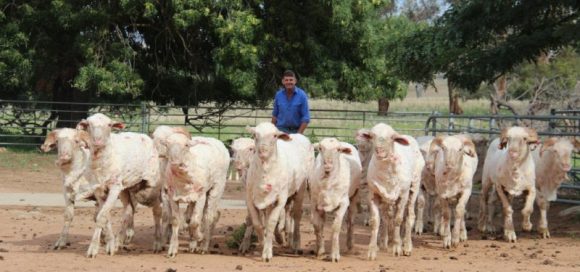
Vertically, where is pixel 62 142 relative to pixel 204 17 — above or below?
below

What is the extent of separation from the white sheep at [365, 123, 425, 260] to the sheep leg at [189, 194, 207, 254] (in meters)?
2.15

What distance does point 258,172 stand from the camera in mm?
Answer: 11438

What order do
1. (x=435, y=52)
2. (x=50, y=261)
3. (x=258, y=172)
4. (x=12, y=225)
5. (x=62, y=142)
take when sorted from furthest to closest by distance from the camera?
1. (x=435, y=52)
2. (x=12, y=225)
3. (x=62, y=142)
4. (x=258, y=172)
5. (x=50, y=261)

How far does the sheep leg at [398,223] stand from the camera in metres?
12.0

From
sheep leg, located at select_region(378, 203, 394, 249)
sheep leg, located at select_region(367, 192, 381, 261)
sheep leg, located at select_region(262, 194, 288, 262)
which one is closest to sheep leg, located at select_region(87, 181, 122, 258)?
sheep leg, located at select_region(262, 194, 288, 262)

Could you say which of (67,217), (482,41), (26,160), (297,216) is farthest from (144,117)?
(297,216)

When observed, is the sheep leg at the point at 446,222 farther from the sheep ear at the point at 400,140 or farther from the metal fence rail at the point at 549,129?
the metal fence rail at the point at 549,129

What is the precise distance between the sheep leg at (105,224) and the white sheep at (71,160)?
0.63m

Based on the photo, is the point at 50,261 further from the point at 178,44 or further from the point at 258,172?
the point at 178,44

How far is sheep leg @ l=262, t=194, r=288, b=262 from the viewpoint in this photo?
36.4ft

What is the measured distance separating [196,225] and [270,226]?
0.94 meters

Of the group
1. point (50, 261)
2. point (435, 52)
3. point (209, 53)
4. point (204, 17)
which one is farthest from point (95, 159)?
point (209, 53)

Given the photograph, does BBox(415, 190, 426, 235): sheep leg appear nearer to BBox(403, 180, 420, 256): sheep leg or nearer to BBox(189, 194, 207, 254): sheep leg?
BBox(403, 180, 420, 256): sheep leg

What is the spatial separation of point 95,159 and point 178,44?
1521cm
